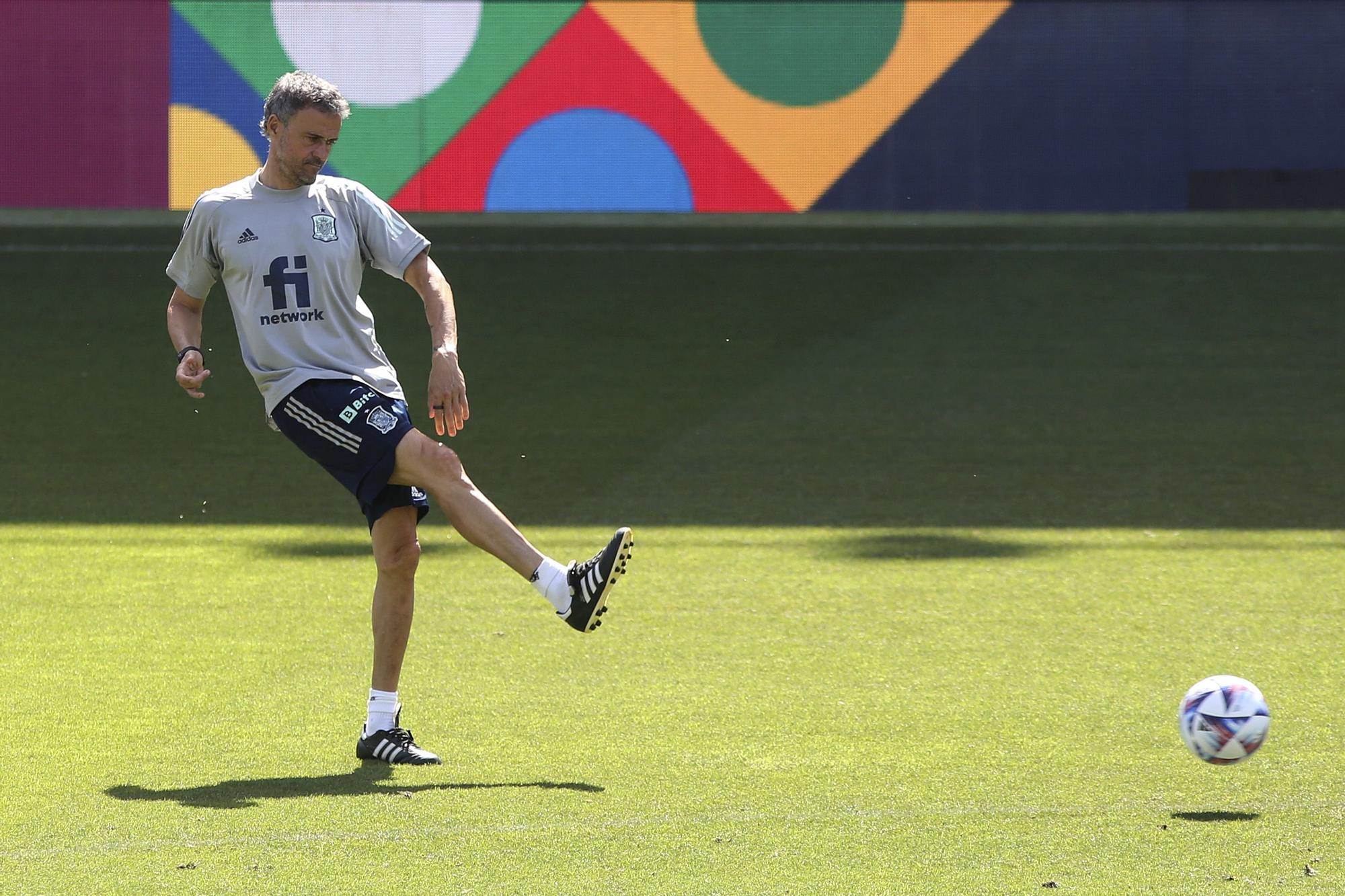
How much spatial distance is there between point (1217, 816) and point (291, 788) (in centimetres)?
233

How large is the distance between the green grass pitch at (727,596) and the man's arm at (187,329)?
1.06m

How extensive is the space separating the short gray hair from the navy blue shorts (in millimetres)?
718

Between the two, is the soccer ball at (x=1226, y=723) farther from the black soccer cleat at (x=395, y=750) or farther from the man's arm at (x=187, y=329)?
the man's arm at (x=187, y=329)

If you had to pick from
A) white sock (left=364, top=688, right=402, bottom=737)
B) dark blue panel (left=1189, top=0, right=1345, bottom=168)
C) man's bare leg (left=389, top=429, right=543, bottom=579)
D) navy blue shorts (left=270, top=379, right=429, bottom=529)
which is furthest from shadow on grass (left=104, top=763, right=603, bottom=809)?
dark blue panel (left=1189, top=0, right=1345, bottom=168)

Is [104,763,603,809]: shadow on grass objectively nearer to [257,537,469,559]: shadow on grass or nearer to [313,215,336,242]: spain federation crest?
[313,215,336,242]: spain federation crest

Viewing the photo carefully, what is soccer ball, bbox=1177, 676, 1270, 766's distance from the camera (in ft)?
15.9

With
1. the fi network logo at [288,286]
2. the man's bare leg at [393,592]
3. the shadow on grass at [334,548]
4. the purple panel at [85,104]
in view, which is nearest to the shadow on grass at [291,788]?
the man's bare leg at [393,592]

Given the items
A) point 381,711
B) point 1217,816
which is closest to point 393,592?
point 381,711

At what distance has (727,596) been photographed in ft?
23.9

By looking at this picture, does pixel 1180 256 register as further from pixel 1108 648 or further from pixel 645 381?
pixel 1108 648

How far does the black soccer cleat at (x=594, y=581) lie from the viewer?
4.85 m

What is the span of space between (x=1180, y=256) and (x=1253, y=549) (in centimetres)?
881

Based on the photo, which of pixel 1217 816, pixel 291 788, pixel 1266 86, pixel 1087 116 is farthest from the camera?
pixel 1087 116

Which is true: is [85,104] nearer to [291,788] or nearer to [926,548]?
[926,548]
